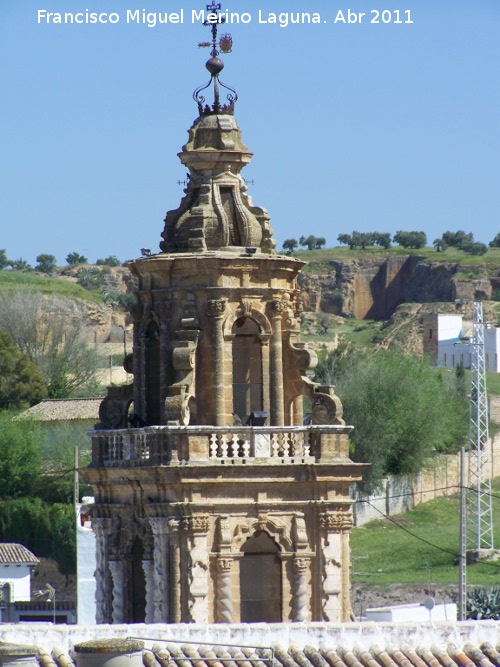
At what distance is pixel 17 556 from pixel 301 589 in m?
48.4

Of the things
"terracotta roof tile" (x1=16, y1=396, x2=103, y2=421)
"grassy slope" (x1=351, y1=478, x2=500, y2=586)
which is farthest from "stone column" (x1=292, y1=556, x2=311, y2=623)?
"terracotta roof tile" (x1=16, y1=396, x2=103, y2=421)

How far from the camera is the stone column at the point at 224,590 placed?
3825 cm

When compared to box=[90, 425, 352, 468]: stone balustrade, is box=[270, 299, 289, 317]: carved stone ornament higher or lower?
higher

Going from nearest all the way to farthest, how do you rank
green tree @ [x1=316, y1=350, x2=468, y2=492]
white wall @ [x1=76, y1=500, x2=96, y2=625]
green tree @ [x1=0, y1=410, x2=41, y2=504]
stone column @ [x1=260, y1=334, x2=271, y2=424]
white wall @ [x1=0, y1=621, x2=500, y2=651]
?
1. white wall @ [x1=0, y1=621, x2=500, y2=651]
2. stone column @ [x1=260, y1=334, x2=271, y2=424]
3. white wall @ [x1=76, y1=500, x2=96, y2=625]
4. green tree @ [x1=316, y1=350, x2=468, y2=492]
5. green tree @ [x1=0, y1=410, x2=41, y2=504]

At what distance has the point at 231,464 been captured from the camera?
3838cm

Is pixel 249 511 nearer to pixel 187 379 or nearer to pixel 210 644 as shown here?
pixel 187 379

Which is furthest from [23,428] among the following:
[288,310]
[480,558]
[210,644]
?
[210,644]

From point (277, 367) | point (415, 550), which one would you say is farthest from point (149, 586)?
point (415, 550)

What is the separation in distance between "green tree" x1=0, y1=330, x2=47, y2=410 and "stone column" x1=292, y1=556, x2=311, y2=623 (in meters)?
74.8

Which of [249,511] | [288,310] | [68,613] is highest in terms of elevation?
[288,310]

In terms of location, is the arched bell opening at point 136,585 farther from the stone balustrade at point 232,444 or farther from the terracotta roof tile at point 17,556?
the terracotta roof tile at point 17,556

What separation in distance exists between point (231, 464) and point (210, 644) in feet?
18.6

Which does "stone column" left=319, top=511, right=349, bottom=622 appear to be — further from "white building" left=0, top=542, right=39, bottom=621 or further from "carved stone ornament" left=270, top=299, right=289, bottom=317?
"white building" left=0, top=542, right=39, bottom=621

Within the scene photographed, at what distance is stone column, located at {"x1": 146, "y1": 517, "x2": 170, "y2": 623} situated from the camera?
38.4 metres
